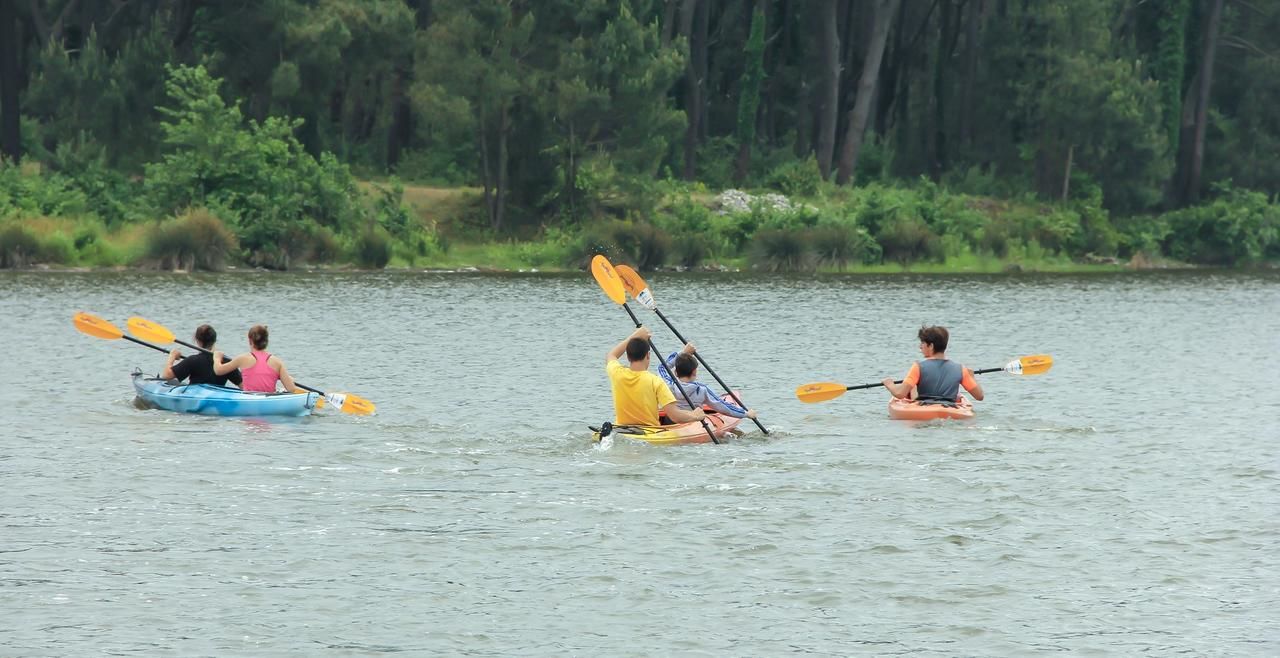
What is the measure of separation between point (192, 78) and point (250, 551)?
40.4 meters

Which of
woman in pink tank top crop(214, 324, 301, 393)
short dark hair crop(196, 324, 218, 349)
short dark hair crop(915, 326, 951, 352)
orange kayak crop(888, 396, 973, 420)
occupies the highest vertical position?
short dark hair crop(915, 326, 951, 352)

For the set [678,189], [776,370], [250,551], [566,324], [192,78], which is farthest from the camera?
[678,189]

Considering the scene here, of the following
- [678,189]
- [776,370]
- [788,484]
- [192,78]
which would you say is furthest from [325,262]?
[788,484]

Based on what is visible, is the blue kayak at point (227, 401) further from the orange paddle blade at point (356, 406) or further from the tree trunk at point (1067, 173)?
the tree trunk at point (1067, 173)

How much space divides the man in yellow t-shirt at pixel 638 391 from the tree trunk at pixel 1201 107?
171 feet

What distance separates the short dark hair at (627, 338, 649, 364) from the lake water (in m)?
1.20

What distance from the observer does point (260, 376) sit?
78.1ft

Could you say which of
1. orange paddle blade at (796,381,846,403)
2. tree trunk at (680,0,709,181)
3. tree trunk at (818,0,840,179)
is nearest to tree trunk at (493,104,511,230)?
tree trunk at (680,0,709,181)

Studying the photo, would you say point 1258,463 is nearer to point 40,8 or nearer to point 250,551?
point 250,551

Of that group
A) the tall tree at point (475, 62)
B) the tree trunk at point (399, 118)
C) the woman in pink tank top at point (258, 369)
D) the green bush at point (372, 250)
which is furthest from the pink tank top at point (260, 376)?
the tree trunk at point (399, 118)

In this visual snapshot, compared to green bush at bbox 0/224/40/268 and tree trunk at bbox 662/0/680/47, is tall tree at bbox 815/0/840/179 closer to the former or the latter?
tree trunk at bbox 662/0/680/47

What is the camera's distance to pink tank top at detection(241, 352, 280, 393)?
77.8 ft

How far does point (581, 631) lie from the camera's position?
13914 mm

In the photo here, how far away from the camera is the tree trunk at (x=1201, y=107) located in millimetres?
68750
